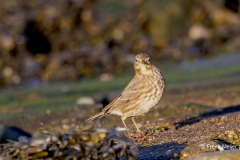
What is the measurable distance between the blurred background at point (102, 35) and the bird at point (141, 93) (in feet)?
26.2

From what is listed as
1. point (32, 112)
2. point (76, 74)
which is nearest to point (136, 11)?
point (76, 74)

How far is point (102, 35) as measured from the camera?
63.3 ft

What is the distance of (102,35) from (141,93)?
37.8ft

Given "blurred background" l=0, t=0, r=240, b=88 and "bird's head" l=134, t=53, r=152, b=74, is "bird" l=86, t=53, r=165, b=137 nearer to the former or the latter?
"bird's head" l=134, t=53, r=152, b=74

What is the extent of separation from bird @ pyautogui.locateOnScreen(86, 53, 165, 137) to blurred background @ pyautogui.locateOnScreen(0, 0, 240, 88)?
26.2 feet

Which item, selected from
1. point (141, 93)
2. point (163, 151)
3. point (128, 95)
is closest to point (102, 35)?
point (128, 95)

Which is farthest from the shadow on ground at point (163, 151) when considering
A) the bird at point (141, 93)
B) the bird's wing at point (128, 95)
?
the bird's wing at point (128, 95)

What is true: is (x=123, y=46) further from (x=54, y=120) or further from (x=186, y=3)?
(x=54, y=120)

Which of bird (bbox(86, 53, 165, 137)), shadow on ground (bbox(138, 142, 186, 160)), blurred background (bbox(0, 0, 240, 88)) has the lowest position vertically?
shadow on ground (bbox(138, 142, 186, 160))

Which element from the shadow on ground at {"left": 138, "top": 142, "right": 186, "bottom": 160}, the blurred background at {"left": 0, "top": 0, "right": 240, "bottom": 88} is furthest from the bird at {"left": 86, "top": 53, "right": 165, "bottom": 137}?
the blurred background at {"left": 0, "top": 0, "right": 240, "bottom": 88}

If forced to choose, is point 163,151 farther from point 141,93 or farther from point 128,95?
point 128,95

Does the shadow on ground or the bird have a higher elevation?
the bird

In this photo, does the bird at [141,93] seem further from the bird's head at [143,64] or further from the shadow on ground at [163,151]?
the shadow on ground at [163,151]

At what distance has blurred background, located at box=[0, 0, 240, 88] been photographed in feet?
55.6
